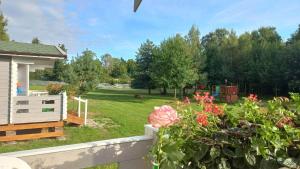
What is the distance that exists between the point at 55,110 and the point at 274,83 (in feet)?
78.7

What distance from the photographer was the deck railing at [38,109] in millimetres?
7707

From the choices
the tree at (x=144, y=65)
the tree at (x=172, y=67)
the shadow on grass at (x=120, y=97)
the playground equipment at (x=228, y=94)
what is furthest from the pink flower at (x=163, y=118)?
the tree at (x=144, y=65)

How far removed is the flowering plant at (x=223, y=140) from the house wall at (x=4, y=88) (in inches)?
285

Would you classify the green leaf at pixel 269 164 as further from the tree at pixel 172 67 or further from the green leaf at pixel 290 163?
the tree at pixel 172 67

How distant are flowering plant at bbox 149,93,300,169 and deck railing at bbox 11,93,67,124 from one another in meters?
7.27

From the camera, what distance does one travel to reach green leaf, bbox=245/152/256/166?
4.07ft

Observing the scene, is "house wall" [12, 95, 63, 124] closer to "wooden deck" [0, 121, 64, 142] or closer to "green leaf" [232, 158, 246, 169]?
"wooden deck" [0, 121, 64, 142]

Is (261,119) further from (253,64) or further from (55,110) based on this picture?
(253,64)

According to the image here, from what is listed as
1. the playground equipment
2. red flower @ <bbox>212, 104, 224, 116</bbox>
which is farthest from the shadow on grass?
red flower @ <bbox>212, 104, 224, 116</bbox>

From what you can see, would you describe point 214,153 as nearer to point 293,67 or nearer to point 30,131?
point 30,131

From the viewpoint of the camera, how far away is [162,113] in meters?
1.31

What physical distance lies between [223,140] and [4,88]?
756cm

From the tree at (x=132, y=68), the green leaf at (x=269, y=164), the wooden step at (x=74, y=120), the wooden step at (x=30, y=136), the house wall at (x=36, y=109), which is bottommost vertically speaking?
the wooden step at (x=30, y=136)

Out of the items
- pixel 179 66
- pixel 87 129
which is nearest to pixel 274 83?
pixel 179 66
